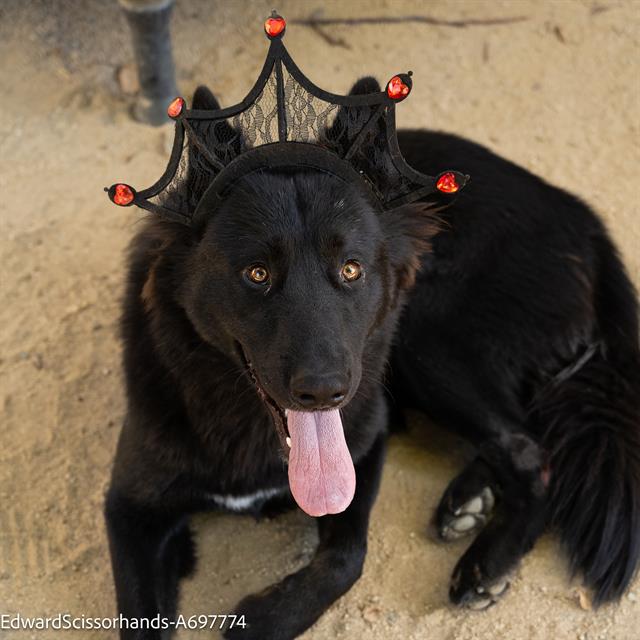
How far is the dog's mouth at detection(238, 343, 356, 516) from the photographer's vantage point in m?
2.54

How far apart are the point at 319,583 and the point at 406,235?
1138mm

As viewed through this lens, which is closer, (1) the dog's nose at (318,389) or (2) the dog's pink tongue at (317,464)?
(1) the dog's nose at (318,389)

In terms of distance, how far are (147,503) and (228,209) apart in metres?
1.00

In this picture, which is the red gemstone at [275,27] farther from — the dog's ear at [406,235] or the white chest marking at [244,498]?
the white chest marking at [244,498]

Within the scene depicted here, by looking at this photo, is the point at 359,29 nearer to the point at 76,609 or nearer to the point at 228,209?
the point at 228,209

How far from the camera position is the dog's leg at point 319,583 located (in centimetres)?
275

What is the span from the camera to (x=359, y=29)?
5.58 meters

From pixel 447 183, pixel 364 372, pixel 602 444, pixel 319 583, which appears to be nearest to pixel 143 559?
pixel 319 583

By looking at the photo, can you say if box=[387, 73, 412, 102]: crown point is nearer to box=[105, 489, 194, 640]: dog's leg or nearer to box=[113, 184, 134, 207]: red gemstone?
box=[113, 184, 134, 207]: red gemstone

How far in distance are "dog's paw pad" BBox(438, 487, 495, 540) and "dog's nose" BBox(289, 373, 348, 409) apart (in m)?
1.11

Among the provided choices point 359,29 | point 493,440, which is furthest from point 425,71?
point 493,440

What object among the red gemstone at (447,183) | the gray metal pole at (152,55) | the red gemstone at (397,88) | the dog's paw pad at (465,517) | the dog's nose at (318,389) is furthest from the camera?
the gray metal pole at (152,55)

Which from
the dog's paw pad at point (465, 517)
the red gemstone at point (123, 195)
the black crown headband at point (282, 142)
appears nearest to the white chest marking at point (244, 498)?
the dog's paw pad at point (465, 517)

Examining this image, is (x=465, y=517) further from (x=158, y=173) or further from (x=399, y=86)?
(x=158, y=173)
